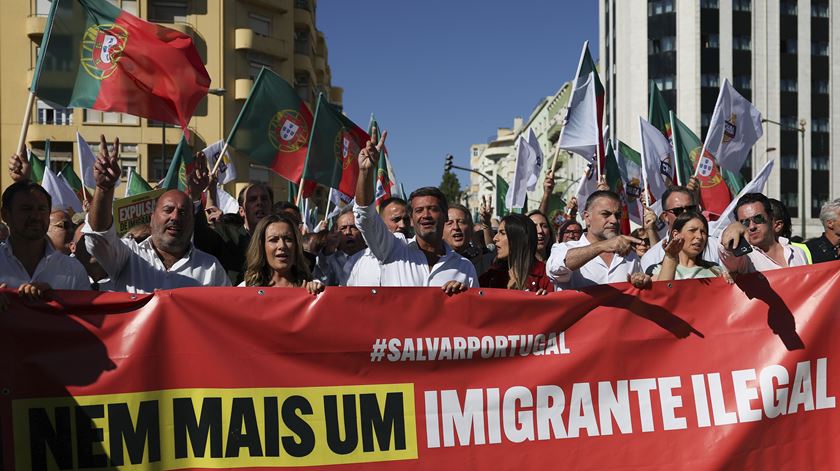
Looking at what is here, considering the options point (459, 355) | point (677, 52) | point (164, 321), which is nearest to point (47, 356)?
point (164, 321)

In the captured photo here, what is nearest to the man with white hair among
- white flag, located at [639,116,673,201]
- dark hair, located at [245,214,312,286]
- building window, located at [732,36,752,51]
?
dark hair, located at [245,214,312,286]

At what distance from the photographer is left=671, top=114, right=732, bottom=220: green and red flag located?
10055mm

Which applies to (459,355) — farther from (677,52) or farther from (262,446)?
(677,52)

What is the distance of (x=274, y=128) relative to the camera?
9.41 meters

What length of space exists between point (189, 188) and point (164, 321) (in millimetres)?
1910

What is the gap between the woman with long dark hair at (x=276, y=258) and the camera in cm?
480

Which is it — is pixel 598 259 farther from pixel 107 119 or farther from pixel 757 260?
pixel 107 119

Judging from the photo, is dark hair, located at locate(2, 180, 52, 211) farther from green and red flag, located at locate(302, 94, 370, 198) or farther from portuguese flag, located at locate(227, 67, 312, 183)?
green and red flag, located at locate(302, 94, 370, 198)

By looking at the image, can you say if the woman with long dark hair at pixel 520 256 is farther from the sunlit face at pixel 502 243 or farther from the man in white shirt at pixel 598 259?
the man in white shirt at pixel 598 259

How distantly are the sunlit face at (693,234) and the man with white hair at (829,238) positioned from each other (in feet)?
4.92

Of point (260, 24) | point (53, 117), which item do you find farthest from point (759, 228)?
point (260, 24)

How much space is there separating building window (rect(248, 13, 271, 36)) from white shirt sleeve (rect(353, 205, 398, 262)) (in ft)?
125

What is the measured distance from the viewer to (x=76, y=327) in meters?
4.24

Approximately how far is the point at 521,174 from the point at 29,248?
9380 mm
